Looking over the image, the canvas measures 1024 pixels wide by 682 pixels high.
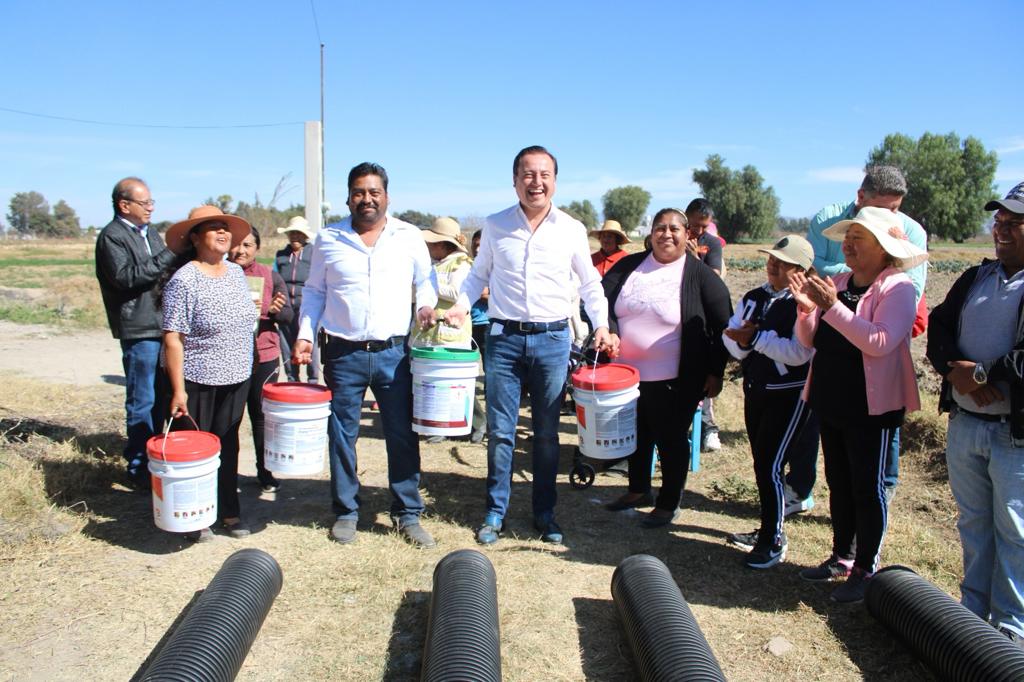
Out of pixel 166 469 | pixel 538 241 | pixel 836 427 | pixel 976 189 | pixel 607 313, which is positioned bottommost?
pixel 166 469

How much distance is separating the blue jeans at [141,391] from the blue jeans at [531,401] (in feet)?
7.84

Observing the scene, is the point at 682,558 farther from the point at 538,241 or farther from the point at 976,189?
the point at 976,189

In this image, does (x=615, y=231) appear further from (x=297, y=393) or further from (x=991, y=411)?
(x=991, y=411)

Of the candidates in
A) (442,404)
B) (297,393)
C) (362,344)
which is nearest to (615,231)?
(442,404)

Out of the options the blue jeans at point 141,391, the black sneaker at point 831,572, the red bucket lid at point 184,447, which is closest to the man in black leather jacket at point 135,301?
the blue jeans at point 141,391

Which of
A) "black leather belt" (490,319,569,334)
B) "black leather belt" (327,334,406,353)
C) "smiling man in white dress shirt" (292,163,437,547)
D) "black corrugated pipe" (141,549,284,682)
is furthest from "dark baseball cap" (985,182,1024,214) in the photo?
"black corrugated pipe" (141,549,284,682)

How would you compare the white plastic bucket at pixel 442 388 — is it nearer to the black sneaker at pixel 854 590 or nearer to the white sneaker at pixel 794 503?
the black sneaker at pixel 854 590

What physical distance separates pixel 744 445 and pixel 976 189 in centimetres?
7188

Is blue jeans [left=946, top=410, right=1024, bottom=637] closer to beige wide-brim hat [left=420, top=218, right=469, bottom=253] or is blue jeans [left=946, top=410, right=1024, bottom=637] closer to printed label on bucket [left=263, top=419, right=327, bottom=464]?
printed label on bucket [left=263, top=419, right=327, bottom=464]

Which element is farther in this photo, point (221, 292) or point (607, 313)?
point (607, 313)

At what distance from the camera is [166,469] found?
3891 millimetres

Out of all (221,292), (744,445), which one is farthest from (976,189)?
(221,292)

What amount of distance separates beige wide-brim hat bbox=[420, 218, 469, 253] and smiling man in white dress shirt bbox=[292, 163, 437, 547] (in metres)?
2.38

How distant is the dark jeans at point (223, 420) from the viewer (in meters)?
4.32
